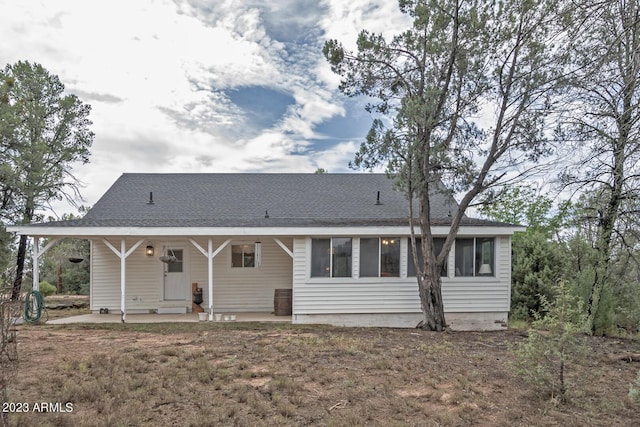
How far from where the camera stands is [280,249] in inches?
437

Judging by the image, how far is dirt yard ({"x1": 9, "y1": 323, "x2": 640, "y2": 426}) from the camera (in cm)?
389

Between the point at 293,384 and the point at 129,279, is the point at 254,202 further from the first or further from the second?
the point at 293,384

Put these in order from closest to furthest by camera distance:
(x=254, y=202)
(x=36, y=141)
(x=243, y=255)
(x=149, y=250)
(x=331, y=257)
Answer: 1. (x=331, y=257)
2. (x=149, y=250)
3. (x=243, y=255)
4. (x=254, y=202)
5. (x=36, y=141)

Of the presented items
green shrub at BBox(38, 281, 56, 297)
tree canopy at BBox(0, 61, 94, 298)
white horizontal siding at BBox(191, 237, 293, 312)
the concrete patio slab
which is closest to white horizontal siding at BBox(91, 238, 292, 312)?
white horizontal siding at BBox(191, 237, 293, 312)

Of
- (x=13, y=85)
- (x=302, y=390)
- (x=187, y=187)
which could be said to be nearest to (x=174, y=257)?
(x=187, y=187)

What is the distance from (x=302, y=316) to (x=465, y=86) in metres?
6.90

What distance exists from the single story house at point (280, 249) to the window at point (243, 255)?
30mm

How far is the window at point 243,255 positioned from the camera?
11.0 m

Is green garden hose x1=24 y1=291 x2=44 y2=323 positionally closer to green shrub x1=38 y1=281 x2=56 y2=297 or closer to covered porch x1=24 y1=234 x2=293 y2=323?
covered porch x1=24 y1=234 x2=293 y2=323

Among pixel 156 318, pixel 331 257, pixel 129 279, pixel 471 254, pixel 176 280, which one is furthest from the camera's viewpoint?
pixel 176 280

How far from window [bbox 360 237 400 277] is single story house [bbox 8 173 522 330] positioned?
0.09 ft

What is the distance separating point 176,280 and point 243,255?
2133 millimetres

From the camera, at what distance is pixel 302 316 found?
9352 mm

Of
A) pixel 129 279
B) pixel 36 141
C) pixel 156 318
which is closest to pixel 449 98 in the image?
pixel 156 318
